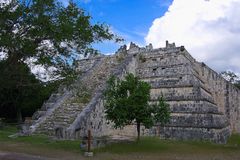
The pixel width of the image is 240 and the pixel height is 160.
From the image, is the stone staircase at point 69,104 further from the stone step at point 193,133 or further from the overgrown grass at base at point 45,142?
the stone step at point 193,133

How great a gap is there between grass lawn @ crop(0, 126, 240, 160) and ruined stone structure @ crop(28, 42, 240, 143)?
4.10 feet

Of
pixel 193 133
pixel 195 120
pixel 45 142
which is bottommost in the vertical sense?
pixel 45 142

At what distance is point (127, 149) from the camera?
626 inches

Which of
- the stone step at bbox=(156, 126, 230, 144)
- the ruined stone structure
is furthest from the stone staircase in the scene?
the stone step at bbox=(156, 126, 230, 144)

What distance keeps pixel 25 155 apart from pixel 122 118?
14.5ft

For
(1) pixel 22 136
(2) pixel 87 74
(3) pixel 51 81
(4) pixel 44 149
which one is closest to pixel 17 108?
(2) pixel 87 74

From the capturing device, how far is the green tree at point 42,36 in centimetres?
1076

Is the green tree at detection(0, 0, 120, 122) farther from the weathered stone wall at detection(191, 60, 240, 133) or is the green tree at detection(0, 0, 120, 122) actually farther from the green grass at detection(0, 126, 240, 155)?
the weathered stone wall at detection(191, 60, 240, 133)

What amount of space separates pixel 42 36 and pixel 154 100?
12.1 metres

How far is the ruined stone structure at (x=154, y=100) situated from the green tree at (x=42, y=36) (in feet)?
16.6

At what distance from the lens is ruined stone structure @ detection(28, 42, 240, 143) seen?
19.8 metres

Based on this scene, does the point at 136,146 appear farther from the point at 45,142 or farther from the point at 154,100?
the point at 154,100

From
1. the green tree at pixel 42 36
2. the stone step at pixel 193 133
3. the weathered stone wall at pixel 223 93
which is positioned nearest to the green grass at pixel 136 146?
the stone step at pixel 193 133

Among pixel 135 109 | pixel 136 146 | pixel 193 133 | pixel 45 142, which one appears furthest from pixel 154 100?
pixel 45 142
